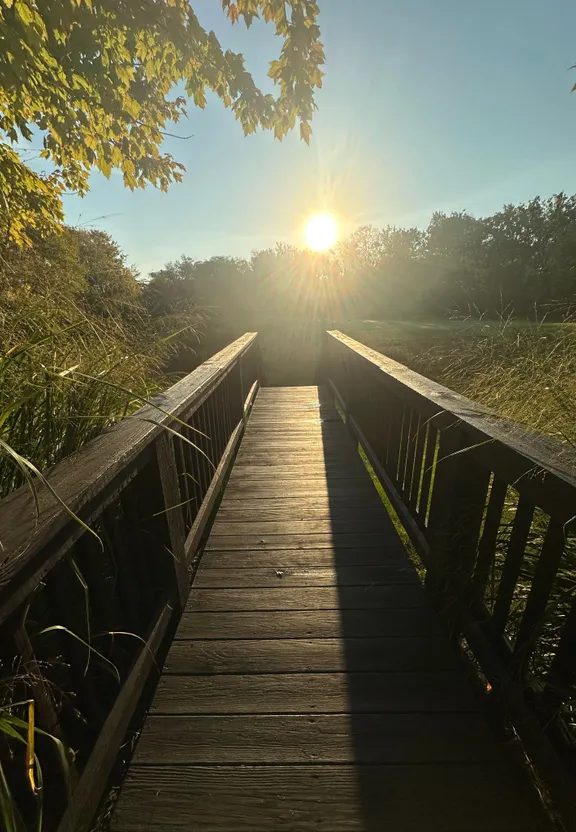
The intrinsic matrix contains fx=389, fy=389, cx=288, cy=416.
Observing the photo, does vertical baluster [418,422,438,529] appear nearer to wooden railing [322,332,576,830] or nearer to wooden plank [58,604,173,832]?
wooden railing [322,332,576,830]

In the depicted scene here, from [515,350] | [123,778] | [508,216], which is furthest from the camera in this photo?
[508,216]

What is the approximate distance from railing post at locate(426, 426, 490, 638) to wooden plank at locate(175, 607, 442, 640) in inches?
5.6

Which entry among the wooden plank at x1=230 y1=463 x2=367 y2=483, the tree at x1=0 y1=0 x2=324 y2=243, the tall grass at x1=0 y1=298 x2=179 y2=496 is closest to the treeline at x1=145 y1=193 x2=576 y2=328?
the tree at x1=0 y1=0 x2=324 y2=243

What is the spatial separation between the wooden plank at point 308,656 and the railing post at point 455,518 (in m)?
0.15

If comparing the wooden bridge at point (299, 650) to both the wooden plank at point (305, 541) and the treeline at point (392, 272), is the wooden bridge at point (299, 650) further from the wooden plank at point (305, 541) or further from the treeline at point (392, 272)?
the treeline at point (392, 272)

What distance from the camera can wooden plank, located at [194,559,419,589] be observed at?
1.95m

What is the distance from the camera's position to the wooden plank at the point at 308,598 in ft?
5.89

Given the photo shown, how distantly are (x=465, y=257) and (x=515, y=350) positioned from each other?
1612 inches

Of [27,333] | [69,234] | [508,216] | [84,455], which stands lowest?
[84,455]

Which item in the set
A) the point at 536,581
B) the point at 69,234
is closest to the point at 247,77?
the point at 69,234

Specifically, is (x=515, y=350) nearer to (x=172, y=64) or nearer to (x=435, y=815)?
(x=435, y=815)

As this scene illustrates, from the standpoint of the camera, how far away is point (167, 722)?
130 centimetres

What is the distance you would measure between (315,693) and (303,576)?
0.65m

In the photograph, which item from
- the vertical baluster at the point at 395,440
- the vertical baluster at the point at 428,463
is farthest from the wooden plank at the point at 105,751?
the vertical baluster at the point at 395,440
